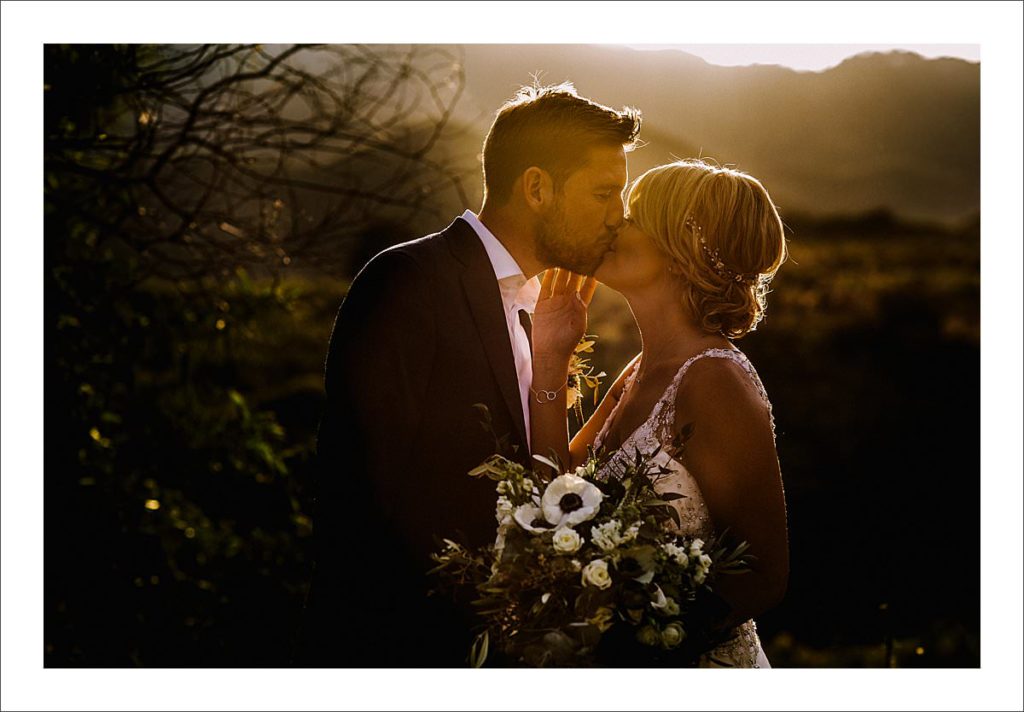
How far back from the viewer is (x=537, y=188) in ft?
8.36

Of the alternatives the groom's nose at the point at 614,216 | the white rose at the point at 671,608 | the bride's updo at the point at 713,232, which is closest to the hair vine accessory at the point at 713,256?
the bride's updo at the point at 713,232

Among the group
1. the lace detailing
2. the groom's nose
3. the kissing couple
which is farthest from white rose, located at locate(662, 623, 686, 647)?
the groom's nose

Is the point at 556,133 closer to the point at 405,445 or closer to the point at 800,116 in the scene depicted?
the point at 405,445

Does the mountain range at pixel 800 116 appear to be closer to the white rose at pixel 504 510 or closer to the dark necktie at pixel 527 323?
the dark necktie at pixel 527 323

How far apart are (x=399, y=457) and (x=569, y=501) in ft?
1.70

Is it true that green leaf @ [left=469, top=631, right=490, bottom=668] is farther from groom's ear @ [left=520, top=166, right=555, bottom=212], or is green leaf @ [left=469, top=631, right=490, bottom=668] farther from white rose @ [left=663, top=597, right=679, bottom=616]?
groom's ear @ [left=520, top=166, right=555, bottom=212]

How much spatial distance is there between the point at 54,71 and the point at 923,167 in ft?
9.73

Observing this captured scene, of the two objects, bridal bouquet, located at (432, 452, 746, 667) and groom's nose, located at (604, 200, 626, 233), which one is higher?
groom's nose, located at (604, 200, 626, 233)

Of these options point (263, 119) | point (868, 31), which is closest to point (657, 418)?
point (868, 31)

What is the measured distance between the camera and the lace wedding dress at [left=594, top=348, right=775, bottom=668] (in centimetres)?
238

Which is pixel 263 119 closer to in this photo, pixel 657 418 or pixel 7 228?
pixel 7 228

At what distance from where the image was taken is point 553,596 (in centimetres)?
198

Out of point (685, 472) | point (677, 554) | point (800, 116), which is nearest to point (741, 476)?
point (685, 472)

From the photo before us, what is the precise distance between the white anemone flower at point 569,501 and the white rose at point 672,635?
27 cm
